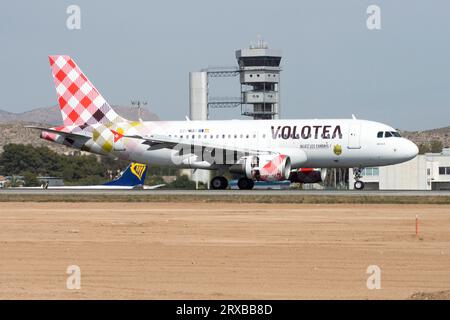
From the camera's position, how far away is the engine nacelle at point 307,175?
5703 cm

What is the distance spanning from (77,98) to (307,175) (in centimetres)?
1468

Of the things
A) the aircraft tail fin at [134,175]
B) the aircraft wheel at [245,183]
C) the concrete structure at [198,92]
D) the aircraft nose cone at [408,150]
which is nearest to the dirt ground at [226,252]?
the aircraft nose cone at [408,150]

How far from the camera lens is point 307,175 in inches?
2253

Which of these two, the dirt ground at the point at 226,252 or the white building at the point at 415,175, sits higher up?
the white building at the point at 415,175

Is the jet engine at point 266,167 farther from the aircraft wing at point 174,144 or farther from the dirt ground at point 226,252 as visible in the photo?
the dirt ground at point 226,252

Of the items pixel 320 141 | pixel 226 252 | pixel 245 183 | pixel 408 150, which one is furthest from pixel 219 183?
pixel 226 252

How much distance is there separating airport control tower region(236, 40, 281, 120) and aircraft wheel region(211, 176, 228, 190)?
89024 millimetres

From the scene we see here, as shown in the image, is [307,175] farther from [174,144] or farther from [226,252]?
[226,252]

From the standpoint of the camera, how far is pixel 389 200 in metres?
44.4

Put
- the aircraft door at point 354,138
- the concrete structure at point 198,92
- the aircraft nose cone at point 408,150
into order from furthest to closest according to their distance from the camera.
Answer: the concrete structure at point 198,92
the aircraft nose cone at point 408,150
the aircraft door at point 354,138

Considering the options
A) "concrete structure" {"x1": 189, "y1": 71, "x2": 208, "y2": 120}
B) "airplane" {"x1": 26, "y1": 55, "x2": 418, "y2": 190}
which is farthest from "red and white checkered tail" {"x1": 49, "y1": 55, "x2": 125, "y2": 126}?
"concrete structure" {"x1": 189, "y1": 71, "x2": 208, "y2": 120}

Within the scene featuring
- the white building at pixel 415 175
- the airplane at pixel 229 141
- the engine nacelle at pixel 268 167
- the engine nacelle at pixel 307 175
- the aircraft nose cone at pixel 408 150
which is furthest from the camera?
the white building at pixel 415 175

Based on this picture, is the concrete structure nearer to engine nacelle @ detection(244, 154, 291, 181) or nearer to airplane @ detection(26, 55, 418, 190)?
airplane @ detection(26, 55, 418, 190)
